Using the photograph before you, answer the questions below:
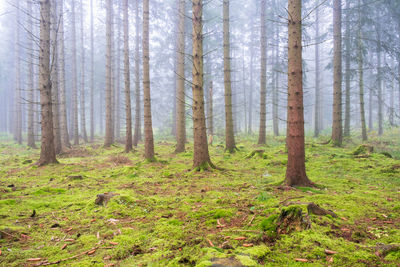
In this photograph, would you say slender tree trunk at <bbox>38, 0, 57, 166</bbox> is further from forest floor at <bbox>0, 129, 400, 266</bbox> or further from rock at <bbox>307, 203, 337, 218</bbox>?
rock at <bbox>307, 203, 337, 218</bbox>

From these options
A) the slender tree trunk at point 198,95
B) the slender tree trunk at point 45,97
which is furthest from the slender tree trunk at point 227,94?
the slender tree trunk at point 45,97

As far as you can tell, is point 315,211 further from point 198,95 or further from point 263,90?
point 263,90

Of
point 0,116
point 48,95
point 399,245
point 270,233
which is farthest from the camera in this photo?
point 0,116

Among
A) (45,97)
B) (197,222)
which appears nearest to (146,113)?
(45,97)

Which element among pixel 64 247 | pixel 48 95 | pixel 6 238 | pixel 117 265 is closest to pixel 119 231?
pixel 64 247

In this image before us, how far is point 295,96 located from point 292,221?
282cm

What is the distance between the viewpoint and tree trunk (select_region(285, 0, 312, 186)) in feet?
16.4

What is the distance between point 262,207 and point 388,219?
1.72 metres

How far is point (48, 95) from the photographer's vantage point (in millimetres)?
8766

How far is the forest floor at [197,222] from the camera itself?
2.51 m

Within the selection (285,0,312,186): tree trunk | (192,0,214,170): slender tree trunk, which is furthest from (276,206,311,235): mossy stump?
(192,0,214,170): slender tree trunk

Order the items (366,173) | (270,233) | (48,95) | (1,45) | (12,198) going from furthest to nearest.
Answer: (1,45)
(48,95)
(366,173)
(12,198)
(270,233)

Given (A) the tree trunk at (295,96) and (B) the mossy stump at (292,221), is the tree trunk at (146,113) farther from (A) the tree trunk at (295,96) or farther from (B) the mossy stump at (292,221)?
(B) the mossy stump at (292,221)

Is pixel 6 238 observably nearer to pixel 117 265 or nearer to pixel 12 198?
pixel 117 265
